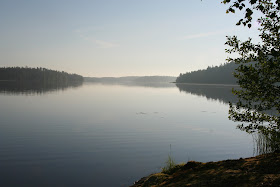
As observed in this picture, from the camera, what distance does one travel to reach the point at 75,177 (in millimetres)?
13930

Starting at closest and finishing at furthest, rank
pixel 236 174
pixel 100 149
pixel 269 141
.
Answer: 1. pixel 236 174
2. pixel 269 141
3. pixel 100 149

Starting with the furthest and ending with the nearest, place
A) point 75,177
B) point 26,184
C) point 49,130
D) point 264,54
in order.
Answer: point 49,130
point 75,177
point 26,184
point 264,54

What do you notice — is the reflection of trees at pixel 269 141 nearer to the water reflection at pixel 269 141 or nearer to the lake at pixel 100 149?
the water reflection at pixel 269 141

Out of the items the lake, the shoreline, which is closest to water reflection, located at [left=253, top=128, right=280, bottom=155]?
the shoreline

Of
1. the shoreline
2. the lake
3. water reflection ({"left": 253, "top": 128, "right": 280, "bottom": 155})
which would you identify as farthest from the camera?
the lake

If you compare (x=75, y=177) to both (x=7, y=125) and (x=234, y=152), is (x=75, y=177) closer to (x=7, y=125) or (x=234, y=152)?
(x=234, y=152)

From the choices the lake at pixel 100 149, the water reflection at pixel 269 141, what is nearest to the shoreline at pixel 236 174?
the water reflection at pixel 269 141

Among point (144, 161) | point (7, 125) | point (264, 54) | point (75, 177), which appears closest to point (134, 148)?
point (144, 161)

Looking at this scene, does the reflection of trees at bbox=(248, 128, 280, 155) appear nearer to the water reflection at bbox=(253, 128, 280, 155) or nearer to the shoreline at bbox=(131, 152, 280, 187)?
the water reflection at bbox=(253, 128, 280, 155)

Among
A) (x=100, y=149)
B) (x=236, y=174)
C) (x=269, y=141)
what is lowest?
(x=100, y=149)

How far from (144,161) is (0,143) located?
13.4 m

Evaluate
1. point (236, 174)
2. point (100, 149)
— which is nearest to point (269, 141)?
point (236, 174)

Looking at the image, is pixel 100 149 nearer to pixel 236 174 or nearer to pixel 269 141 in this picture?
pixel 269 141

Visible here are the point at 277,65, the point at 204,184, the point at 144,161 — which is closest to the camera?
the point at 204,184
